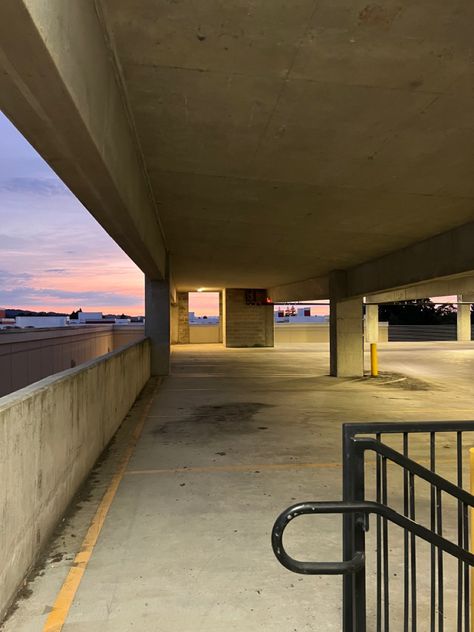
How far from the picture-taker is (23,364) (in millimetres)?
16516

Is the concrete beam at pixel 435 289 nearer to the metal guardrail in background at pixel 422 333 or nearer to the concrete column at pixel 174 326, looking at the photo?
the concrete column at pixel 174 326

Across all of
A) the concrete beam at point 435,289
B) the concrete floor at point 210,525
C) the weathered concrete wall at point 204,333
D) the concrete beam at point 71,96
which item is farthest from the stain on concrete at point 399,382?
the weathered concrete wall at point 204,333

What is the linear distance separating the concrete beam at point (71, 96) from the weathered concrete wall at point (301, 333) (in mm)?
31929

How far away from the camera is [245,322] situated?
30.5 m

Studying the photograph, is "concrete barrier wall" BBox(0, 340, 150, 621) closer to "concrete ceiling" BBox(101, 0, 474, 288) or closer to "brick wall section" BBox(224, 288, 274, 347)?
"concrete ceiling" BBox(101, 0, 474, 288)

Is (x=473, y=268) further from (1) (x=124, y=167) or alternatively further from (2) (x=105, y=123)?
(2) (x=105, y=123)

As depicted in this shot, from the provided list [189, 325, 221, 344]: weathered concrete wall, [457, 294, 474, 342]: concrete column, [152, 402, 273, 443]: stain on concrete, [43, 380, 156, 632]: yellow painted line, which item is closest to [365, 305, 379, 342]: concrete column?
[457, 294, 474, 342]: concrete column

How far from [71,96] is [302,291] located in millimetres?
20807

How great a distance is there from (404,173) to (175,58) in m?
3.95

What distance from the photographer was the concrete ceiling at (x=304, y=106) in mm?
3449

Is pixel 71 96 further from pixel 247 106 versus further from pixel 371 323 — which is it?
pixel 371 323

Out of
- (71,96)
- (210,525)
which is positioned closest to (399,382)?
(210,525)

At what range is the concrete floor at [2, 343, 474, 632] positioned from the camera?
305 centimetres

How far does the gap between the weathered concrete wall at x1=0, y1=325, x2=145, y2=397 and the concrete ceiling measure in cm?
914
